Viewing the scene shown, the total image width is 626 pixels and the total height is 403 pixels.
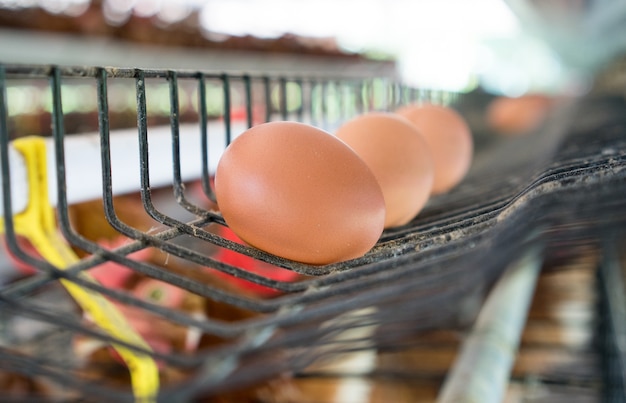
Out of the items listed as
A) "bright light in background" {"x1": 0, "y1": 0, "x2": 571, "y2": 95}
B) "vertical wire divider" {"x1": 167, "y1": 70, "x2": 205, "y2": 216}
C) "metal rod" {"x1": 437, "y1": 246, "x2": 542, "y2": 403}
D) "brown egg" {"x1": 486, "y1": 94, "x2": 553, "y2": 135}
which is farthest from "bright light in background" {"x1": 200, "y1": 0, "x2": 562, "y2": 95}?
"vertical wire divider" {"x1": 167, "y1": 70, "x2": 205, "y2": 216}

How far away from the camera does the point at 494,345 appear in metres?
0.68

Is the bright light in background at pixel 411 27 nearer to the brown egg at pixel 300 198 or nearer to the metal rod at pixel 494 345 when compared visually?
the metal rod at pixel 494 345

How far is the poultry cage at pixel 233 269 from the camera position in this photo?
0.90 feet

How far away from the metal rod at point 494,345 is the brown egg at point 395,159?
0.08 meters

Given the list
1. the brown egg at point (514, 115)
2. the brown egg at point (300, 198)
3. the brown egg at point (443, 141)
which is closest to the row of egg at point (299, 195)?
the brown egg at point (300, 198)

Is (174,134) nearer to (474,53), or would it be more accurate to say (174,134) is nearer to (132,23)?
(132,23)

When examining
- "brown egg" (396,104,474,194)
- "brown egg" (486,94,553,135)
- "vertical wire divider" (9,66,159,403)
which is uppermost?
"brown egg" (486,94,553,135)

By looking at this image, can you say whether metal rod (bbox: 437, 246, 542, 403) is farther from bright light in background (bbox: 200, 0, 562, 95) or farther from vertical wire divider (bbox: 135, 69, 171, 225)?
bright light in background (bbox: 200, 0, 562, 95)

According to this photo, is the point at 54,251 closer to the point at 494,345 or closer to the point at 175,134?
the point at 175,134

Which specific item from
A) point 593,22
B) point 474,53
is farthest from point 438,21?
point 593,22

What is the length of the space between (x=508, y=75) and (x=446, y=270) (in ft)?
34.0

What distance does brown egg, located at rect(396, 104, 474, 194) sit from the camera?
608mm

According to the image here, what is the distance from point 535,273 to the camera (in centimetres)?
99

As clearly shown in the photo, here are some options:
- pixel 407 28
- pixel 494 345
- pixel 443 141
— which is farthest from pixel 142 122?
pixel 407 28
